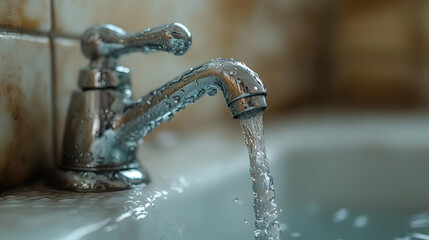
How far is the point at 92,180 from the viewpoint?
49cm

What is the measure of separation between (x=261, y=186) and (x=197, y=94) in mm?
98

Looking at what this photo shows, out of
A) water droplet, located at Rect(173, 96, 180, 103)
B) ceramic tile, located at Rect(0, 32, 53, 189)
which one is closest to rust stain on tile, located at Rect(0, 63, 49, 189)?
ceramic tile, located at Rect(0, 32, 53, 189)

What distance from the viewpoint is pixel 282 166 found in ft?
3.08

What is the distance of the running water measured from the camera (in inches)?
17.3

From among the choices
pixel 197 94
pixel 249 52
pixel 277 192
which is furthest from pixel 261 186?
pixel 249 52

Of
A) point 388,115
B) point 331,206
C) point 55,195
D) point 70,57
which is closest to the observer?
point 55,195

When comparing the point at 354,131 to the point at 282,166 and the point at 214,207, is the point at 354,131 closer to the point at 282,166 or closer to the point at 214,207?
the point at 282,166

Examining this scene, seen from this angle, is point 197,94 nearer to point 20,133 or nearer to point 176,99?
point 176,99

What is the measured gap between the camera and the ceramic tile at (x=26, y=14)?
19.2 inches

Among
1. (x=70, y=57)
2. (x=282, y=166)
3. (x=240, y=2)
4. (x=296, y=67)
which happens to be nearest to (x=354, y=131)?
(x=282, y=166)

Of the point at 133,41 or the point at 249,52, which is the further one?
the point at 249,52

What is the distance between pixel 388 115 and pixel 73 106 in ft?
3.32

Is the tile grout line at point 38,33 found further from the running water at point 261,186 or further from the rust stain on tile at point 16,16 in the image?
the running water at point 261,186

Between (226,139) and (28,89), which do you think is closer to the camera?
(28,89)
